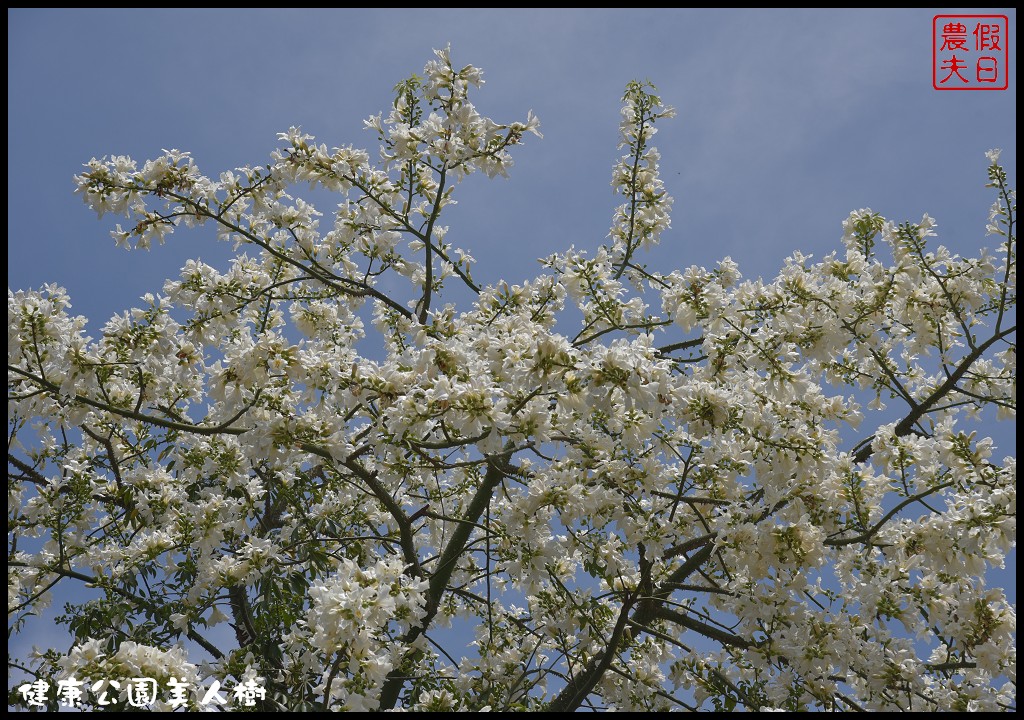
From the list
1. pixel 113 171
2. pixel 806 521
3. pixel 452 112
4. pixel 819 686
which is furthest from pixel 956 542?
pixel 113 171

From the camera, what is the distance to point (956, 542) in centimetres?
444

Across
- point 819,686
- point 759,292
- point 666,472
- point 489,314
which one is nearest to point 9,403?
point 489,314

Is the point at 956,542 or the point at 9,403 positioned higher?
→ the point at 9,403

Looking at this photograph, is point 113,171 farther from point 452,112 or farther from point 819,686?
point 819,686

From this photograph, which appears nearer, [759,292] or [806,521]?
[806,521]

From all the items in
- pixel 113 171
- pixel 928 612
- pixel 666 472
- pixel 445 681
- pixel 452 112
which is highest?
pixel 452 112

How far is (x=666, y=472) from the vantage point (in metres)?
5.19

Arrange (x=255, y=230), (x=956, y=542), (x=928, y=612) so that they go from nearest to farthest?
(x=956, y=542) → (x=928, y=612) → (x=255, y=230)

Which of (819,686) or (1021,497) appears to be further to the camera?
(819,686)

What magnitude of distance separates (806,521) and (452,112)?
11.5 feet

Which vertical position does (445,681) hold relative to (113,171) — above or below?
below

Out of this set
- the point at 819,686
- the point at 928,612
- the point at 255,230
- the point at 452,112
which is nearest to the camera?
the point at 819,686

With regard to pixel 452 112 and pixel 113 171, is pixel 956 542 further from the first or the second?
pixel 113 171

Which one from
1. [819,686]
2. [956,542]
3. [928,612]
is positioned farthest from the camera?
[928,612]
